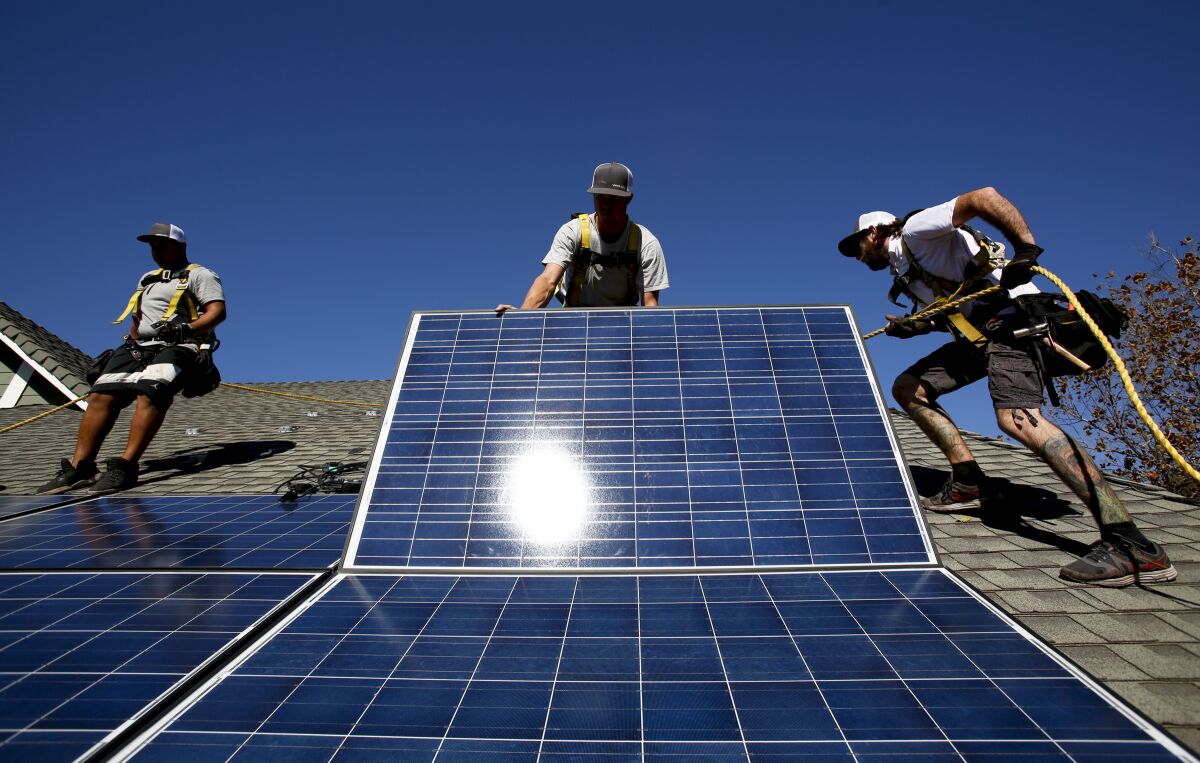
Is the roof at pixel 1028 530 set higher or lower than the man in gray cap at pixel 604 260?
lower

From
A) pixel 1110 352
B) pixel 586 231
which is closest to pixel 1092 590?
pixel 1110 352

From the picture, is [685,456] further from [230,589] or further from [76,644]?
[76,644]

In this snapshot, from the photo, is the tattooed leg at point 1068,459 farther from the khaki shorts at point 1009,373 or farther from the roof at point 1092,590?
the roof at point 1092,590

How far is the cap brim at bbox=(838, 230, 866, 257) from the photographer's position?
458 cm

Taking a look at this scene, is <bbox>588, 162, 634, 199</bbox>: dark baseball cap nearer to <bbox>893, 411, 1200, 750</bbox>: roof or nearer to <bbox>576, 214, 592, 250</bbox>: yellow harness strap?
<bbox>576, 214, 592, 250</bbox>: yellow harness strap

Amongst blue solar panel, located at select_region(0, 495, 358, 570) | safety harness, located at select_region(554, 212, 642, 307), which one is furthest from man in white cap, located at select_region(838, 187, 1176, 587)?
blue solar panel, located at select_region(0, 495, 358, 570)

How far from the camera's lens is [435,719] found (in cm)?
162

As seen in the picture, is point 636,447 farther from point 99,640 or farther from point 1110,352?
point 1110,352

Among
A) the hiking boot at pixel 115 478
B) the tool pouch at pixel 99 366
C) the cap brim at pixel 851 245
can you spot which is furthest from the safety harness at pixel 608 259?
the tool pouch at pixel 99 366

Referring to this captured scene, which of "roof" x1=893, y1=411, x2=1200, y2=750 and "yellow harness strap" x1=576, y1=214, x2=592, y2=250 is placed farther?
"yellow harness strap" x1=576, y1=214, x2=592, y2=250

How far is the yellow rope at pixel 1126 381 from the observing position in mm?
2774

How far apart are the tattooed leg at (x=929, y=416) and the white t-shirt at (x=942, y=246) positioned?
69 cm

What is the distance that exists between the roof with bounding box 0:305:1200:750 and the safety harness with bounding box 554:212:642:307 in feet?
9.84

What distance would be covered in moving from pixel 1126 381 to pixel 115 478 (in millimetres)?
7591
